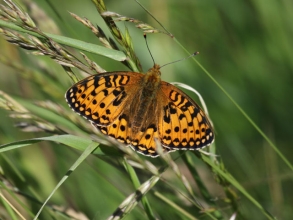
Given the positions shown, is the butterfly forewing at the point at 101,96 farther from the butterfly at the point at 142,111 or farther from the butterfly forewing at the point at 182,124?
the butterfly forewing at the point at 182,124

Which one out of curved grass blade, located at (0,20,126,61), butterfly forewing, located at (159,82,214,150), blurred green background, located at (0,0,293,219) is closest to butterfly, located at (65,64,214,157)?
butterfly forewing, located at (159,82,214,150)

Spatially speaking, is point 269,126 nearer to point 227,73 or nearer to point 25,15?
point 227,73

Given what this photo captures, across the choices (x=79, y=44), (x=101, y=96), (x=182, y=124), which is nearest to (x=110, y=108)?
(x=101, y=96)

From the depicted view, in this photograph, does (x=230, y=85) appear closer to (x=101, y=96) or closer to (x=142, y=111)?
(x=142, y=111)

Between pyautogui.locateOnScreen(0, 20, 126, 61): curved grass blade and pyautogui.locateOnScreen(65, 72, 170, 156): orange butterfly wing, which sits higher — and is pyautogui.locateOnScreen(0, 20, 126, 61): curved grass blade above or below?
above

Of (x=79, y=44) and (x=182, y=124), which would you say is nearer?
(x=79, y=44)

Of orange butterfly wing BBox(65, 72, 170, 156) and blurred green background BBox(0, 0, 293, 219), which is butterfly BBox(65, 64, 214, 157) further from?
blurred green background BBox(0, 0, 293, 219)

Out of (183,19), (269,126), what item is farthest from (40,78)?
(183,19)
